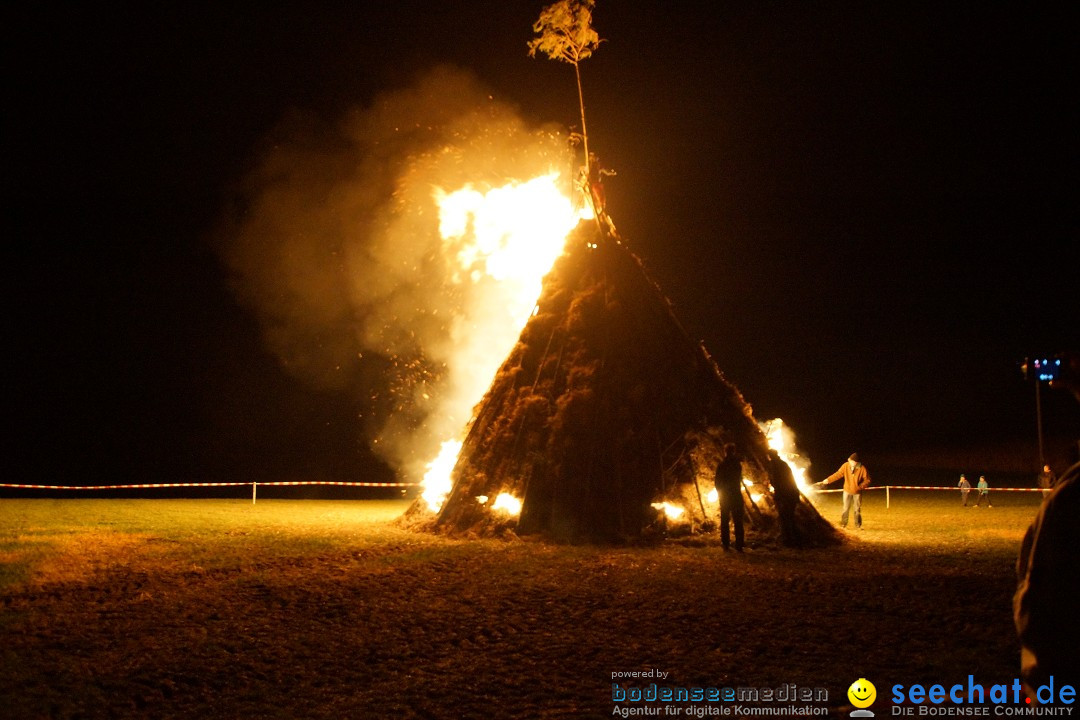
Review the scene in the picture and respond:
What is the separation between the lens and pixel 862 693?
6102mm

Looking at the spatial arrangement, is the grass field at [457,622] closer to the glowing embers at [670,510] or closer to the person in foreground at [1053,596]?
the glowing embers at [670,510]

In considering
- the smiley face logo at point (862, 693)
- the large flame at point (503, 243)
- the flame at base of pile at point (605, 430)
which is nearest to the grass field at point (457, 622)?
the smiley face logo at point (862, 693)

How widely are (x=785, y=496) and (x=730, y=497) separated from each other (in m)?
1.60

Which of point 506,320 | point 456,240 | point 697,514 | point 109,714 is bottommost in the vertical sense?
point 109,714

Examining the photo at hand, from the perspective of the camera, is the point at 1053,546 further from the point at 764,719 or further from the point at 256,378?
the point at 256,378

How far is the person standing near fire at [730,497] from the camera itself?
13359 millimetres

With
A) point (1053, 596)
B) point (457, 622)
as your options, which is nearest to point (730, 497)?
point (457, 622)

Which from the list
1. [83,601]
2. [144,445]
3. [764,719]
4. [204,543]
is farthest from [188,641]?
[144,445]

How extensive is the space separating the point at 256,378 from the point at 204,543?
39079mm

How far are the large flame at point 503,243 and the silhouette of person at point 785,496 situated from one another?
20.1 ft

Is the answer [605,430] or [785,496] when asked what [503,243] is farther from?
[785,496]

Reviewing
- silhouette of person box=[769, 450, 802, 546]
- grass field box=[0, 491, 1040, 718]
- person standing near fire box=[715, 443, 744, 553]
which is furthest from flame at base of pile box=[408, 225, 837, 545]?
person standing near fire box=[715, 443, 744, 553]

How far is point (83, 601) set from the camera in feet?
30.9

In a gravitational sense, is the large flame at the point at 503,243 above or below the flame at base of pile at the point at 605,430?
above
